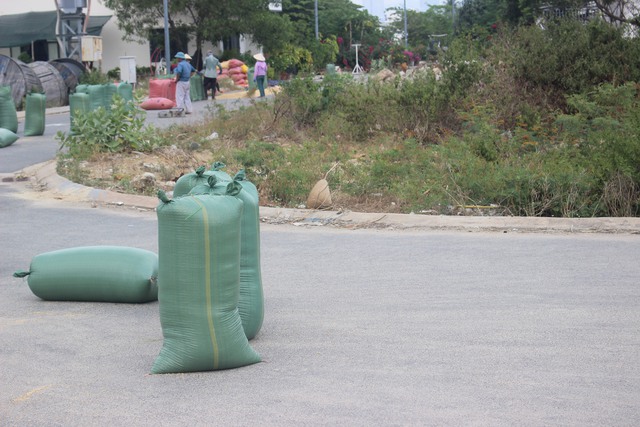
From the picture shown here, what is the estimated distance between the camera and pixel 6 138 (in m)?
18.8

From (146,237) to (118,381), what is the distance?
15.5 ft

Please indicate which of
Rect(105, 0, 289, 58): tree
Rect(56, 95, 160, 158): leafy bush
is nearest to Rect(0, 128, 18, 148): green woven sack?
Rect(56, 95, 160, 158): leafy bush

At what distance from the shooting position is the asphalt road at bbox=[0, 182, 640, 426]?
4.65 meters

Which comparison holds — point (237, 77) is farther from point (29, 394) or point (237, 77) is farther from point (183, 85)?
point (29, 394)

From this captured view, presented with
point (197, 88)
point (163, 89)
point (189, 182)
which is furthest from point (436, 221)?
point (197, 88)

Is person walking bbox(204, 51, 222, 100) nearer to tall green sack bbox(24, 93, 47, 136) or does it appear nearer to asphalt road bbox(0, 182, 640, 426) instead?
tall green sack bbox(24, 93, 47, 136)

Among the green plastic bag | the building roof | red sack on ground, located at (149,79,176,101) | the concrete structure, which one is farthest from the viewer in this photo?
the concrete structure

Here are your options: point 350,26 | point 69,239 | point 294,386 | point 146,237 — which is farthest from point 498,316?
point 350,26

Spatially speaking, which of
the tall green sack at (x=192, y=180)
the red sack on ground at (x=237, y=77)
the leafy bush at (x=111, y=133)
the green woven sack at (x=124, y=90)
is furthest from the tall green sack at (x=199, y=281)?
the red sack on ground at (x=237, y=77)

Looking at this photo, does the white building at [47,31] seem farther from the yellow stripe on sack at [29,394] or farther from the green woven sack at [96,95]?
the yellow stripe on sack at [29,394]

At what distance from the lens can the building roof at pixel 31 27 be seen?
1891 inches

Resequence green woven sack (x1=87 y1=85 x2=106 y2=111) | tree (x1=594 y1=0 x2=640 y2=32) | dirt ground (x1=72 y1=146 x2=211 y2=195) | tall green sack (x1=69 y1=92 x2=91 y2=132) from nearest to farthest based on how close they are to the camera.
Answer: dirt ground (x1=72 y1=146 x2=211 y2=195) → tall green sack (x1=69 y1=92 x2=91 y2=132) → green woven sack (x1=87 y1=85 x2=106 y2=111) → tree (x1=594 y1=0 x2=640 y2=32)

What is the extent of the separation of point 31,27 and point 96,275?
45.6 metres

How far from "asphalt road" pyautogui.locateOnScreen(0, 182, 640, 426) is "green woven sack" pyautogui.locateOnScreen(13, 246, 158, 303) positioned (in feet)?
0.32
